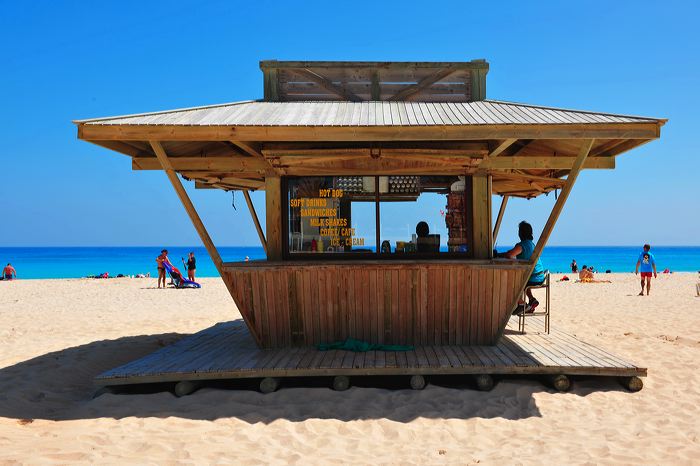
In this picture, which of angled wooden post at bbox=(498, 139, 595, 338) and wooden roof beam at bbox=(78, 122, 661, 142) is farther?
angled wooden post at bbox=(498, 139, 595, 338)

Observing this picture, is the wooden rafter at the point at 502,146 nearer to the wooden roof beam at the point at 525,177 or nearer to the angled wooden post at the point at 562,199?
the wooden roof beam at the point at 525,177

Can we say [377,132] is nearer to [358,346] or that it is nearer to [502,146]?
[502,146]

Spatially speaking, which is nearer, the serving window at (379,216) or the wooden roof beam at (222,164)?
the serving window at (379,216)

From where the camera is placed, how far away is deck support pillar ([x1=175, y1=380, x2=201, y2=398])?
5.71 metres

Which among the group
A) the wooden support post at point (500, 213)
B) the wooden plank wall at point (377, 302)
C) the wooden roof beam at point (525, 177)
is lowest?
the wooden plank wall at point (377, 302)

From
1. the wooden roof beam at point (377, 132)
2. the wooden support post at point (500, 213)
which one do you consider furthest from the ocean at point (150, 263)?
the wooden roof beam at point (377, 132)

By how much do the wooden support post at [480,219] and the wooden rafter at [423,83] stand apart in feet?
6.58

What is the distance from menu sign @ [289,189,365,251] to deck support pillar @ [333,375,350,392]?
202cm

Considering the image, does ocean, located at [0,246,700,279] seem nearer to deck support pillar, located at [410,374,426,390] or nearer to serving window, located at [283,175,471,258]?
serving window, located at [283,175,471,258]

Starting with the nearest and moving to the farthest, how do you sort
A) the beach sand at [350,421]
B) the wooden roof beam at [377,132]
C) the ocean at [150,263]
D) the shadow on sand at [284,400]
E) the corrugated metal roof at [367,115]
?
1. the beach sand at [350,421]
2. the shadow on sand at [284,400]
3. the wooden roof beam at [377,132]
4. the corrugated metal roof at [367,115]
5. the ocean at [150,263]

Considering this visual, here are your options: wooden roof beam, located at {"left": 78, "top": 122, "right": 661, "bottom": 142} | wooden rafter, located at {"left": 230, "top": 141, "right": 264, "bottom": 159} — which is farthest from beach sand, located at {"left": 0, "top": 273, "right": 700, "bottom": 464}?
wooden rafter, located at {"left": 230, "top": 141, "right": 264, "bottom": 159}

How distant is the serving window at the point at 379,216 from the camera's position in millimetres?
7148

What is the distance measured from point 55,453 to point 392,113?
5.37 m

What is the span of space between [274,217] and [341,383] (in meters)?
2.67
